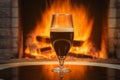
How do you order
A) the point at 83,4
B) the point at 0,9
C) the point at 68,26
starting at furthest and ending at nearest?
the point at 83,4, the point at 0,9, the point at 68,26

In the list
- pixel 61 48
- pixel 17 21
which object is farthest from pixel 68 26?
pixel 17 21

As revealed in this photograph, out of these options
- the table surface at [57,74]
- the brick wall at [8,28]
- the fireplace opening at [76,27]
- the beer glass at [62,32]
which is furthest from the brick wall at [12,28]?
the beer glass at [62,32]

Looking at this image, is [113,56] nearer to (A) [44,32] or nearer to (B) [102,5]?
(B) [102,5]

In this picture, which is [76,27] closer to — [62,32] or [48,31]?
[48,31]

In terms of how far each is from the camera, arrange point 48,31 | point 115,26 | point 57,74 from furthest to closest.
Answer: point 48,31 → point 115,26 → point 57,74

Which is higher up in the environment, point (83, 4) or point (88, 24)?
point (83, 4)

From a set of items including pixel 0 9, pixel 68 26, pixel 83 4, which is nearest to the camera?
pixel 68 26

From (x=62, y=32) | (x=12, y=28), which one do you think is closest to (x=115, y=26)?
(x=12, y=28)
